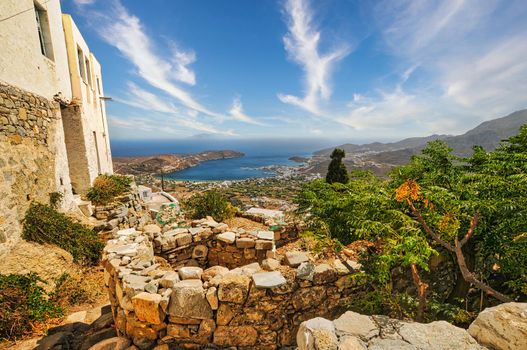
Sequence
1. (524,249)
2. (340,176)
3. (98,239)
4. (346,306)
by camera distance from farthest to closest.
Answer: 1. (340,176)
2. (98,239)
3. (346,306)
4. (524,249)

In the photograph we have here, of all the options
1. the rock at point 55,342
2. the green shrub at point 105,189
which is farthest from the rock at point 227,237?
the green shrub at point 105,189

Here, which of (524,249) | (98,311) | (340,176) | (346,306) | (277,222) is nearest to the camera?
(524,249)

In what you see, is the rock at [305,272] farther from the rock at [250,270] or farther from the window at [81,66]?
the window at [81,66]

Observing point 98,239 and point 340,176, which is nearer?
point 98,239

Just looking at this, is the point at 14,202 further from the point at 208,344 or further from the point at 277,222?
the point at 277,222

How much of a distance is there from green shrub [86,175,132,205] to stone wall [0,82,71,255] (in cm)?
143

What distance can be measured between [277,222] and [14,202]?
7.69 meters

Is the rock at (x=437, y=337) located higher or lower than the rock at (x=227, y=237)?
higher

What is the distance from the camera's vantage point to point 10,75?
6.08 m

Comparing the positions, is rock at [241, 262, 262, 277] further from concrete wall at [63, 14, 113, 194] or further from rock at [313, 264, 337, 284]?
concrete wall at [63, 14, 113, 194]

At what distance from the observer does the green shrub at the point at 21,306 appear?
4109mm

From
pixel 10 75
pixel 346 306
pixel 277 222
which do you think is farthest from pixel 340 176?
pixel 10 75

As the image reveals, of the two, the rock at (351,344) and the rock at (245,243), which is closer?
the rock at (351,344)

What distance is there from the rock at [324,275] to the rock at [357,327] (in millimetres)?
1336
